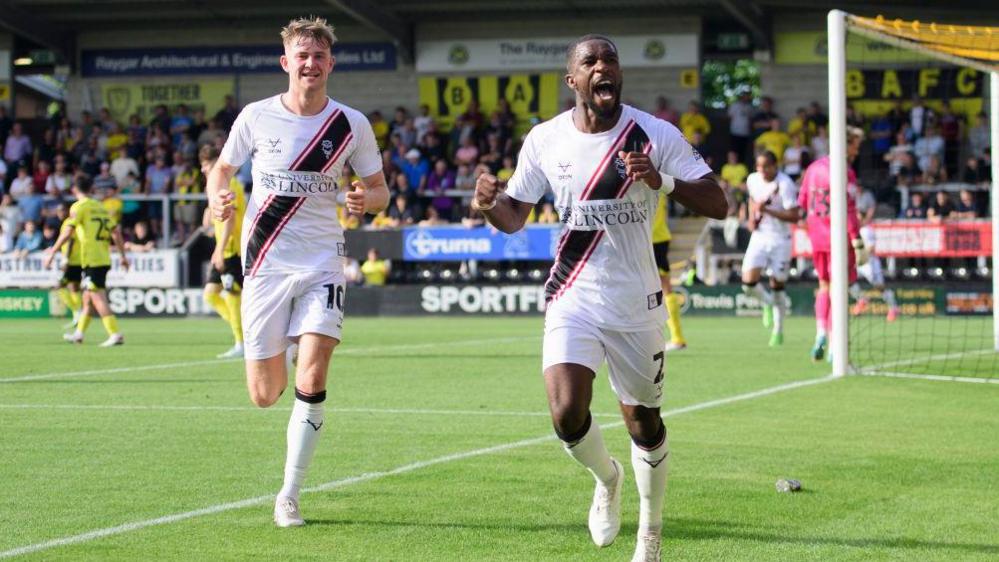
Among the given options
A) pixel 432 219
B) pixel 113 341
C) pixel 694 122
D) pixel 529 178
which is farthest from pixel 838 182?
pixel 694 122

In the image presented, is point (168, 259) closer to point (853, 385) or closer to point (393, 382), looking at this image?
point (393, 382)

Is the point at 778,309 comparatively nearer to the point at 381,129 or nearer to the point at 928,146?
the point at 928,146

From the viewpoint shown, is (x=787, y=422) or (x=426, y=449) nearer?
(x=426, y=449)

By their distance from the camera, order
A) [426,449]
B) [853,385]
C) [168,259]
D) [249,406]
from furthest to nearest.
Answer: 1. [168,259]
2. [853,385]
3. [249,406]
4. [426,449]

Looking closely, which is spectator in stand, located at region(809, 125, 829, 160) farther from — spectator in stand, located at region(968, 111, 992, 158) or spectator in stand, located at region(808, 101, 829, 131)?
spectator in stand, located at region(968, 111, 992, 158)

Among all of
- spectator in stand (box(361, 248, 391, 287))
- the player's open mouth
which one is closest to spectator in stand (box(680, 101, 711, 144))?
spectator in stand (box(361, 248, 391, 287))

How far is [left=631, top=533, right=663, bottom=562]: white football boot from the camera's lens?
6191mm

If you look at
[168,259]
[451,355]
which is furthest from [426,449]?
[168,259]

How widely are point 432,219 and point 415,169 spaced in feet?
10.0

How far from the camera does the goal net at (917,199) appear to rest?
1510 centimetres

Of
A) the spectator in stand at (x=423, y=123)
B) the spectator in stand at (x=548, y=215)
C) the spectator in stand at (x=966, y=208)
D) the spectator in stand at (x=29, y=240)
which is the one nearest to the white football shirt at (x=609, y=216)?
the spectator in stand at (x=966, y=208)

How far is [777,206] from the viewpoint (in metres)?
19.1

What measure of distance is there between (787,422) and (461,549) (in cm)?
529

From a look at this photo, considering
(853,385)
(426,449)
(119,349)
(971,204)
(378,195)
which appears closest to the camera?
(378,195)
